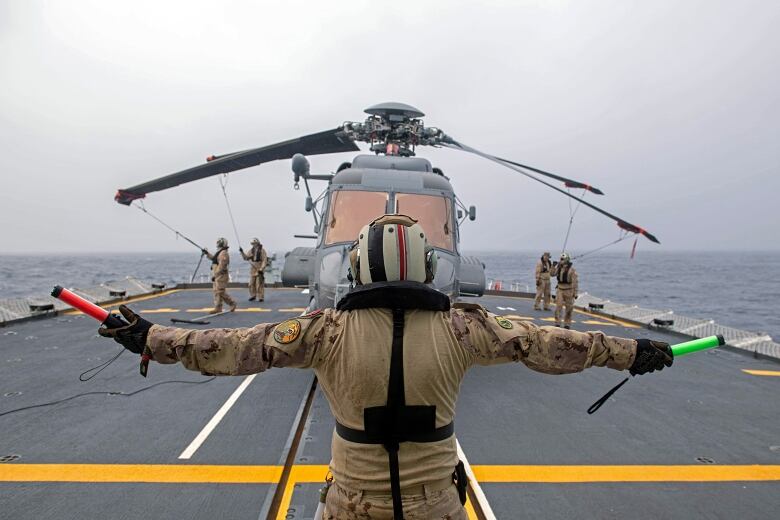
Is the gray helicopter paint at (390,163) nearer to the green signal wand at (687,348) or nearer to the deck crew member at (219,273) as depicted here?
the deck crew member at (219,273)

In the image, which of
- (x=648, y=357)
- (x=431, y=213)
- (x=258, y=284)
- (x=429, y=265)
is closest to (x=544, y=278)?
(x=431, y=213)

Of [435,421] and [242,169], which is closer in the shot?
[435,421]

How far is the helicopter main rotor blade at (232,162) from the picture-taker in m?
8.52

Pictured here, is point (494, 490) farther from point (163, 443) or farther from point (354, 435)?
point (163, 443)

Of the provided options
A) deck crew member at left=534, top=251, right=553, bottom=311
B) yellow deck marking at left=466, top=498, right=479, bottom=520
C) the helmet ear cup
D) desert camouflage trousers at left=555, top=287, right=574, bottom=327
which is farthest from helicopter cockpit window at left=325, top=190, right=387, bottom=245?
deck crew member at left=534, top=251, right=553, bottom=311

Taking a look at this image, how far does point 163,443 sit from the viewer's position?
412 cm

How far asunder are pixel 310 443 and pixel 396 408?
300 cm

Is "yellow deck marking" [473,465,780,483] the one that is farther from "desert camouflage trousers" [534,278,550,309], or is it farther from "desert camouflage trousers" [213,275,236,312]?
"desert camouflage trousers" [534,278,550,309]

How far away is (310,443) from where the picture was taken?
4125mm

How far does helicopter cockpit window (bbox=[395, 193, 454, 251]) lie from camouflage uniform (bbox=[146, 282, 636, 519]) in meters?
4.68

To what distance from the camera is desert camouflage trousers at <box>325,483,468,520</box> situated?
1.58 meters

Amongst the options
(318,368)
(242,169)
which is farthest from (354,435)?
(242,169)

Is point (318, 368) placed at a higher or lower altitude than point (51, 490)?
higher

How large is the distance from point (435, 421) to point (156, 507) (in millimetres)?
2800
